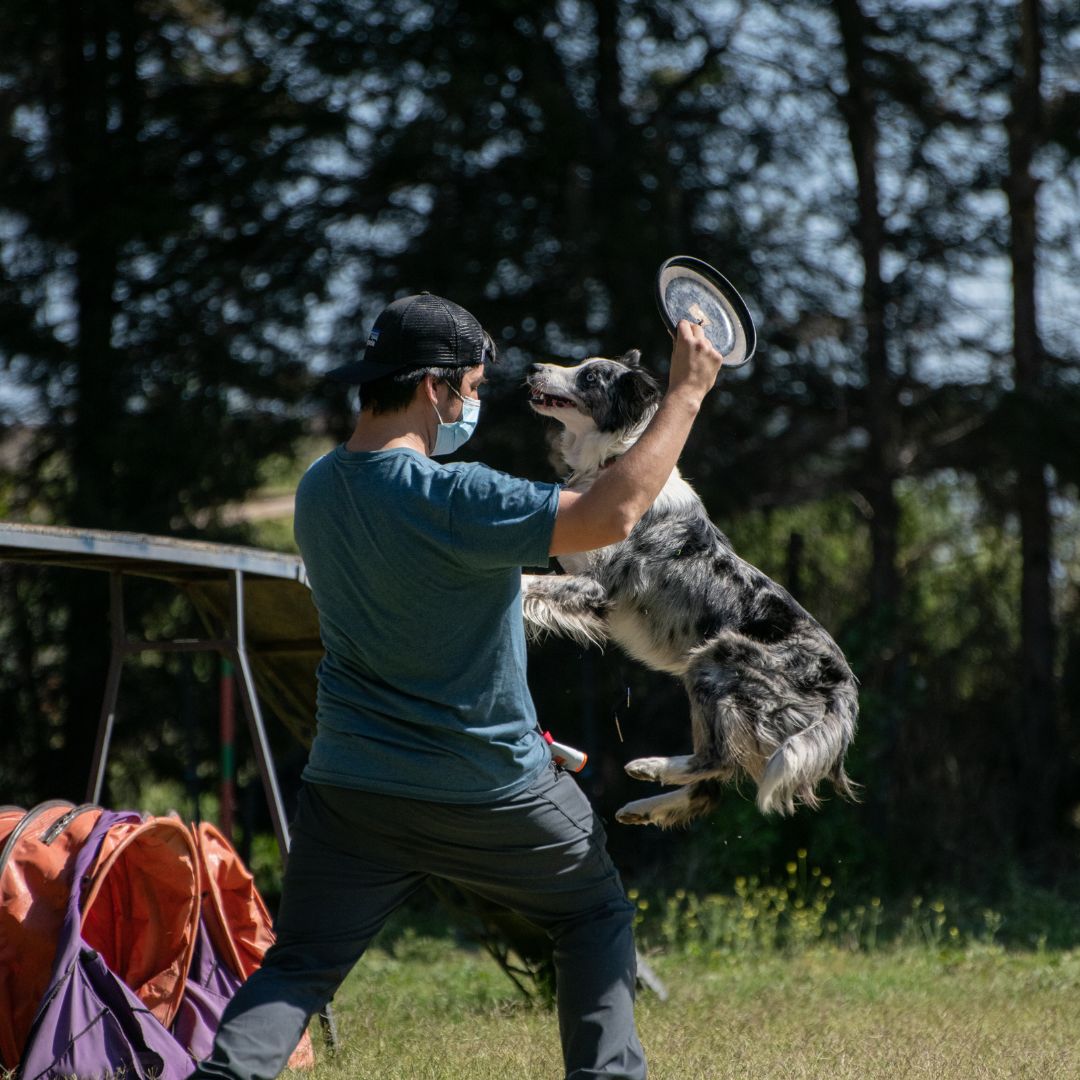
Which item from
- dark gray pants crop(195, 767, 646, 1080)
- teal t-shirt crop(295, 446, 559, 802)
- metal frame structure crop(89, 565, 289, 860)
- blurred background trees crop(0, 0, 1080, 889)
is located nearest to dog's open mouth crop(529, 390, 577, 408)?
metal frame structure crop(89, 565, 289, 860)

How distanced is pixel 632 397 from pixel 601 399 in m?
0.10

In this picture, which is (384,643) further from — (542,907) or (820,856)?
(820,856)

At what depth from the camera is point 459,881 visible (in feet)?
9.69

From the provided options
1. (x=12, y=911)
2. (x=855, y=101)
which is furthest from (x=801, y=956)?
(x=855, y=101)

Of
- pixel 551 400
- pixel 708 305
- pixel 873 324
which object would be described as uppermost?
pixel 873 324

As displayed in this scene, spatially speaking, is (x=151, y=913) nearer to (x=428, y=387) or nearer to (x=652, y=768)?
(x=652, y=768)

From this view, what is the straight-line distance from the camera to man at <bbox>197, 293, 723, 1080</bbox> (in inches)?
106

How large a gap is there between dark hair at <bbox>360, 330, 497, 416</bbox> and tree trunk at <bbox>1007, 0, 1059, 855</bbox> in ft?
24.8

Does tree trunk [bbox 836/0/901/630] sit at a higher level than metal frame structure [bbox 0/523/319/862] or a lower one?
higher

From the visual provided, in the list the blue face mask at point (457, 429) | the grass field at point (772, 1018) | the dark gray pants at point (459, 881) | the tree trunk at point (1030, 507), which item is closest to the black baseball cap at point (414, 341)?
the blue face mask at point (457, 429)

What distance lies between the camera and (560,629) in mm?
4223

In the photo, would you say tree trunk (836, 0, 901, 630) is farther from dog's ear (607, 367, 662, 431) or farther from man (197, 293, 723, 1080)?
man (197, 293, 723, 1080)

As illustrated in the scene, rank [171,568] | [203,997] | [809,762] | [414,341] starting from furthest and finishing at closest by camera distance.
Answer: [171,568] → [203,997] → [809,762] → [414,341]

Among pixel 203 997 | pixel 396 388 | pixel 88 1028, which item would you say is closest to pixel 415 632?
pixel 396 388
